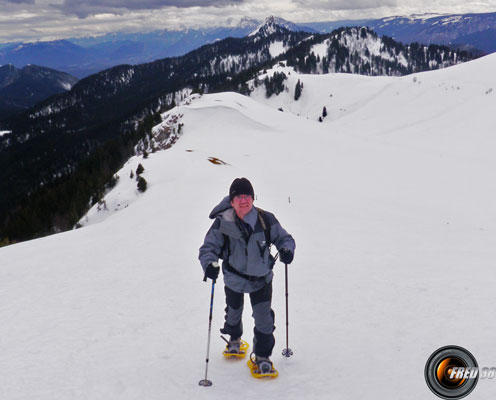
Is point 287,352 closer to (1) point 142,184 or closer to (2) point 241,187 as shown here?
(2) point 241,187

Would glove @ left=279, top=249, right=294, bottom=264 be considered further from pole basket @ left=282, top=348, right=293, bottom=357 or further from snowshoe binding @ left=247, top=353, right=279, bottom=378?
pole basket @ left=282, top=348, right=293, bottom=357

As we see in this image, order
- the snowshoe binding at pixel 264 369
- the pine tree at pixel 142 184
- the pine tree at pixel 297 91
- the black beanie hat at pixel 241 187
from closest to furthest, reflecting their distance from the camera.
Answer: the black beanie hat at pixel 241 187
the snowshoe binding at pixel 264 369
the pine tree at pixel 142 184
the pine tree at pixel 297 91

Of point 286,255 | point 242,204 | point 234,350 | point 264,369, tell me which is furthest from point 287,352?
point 242,204

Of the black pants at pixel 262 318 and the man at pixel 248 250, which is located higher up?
the man at pixel 248 250

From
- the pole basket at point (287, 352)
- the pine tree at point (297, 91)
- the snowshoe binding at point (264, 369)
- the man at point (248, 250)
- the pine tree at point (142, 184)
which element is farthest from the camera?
the pine tree at point (297, 91)

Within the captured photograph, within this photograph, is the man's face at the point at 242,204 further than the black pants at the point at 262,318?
No

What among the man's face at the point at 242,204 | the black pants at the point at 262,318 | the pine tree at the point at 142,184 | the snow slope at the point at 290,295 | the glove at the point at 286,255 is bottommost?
the pine tree at the point at 142,184

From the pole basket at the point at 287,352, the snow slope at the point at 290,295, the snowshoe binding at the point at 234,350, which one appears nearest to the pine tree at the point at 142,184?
the snow slope at the point at 290,295

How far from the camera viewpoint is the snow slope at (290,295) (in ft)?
17.7

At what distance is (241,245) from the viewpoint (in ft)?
17.1

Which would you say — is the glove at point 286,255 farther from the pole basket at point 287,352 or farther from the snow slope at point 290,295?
the snow slope at point 290,295

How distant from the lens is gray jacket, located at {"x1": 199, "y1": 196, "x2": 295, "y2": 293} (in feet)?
16.9

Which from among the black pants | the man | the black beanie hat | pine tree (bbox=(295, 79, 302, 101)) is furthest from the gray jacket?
pine tree (bbox=(295, 79, 302, 101))

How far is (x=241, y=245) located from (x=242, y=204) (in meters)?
0.64
